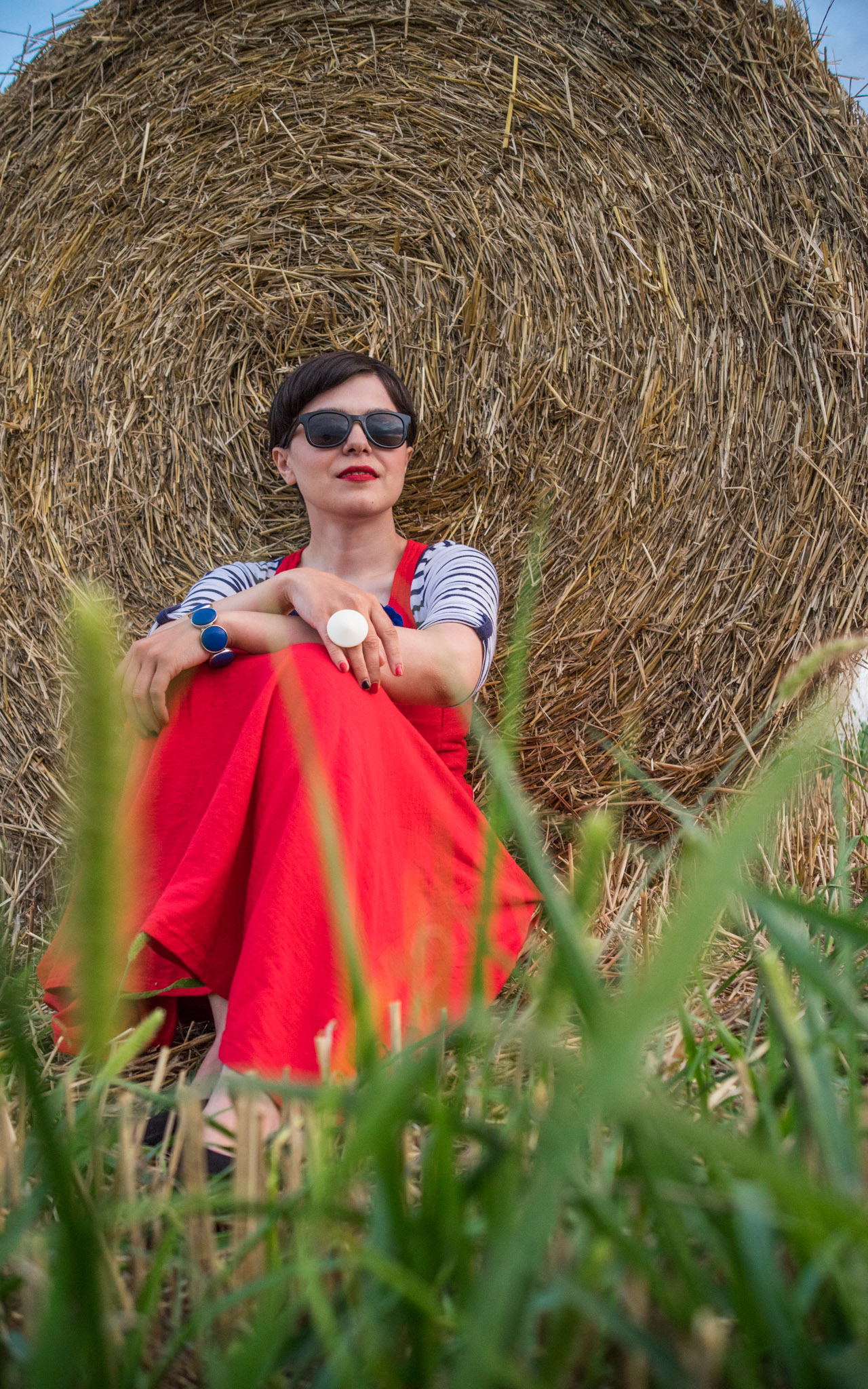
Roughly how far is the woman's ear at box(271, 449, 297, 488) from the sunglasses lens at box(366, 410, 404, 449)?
8.5 inches

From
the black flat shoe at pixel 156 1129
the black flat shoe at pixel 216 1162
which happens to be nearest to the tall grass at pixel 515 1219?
the black flat shoe at pixel 216 1162

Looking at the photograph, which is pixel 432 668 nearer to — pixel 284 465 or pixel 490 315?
pixel 284 465

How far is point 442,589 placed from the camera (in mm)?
1498

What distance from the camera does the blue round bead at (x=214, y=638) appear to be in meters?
1.26

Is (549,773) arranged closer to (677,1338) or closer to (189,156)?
(677,1338)

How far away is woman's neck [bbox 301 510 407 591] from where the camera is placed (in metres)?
1.67

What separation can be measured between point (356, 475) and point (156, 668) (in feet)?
1.84

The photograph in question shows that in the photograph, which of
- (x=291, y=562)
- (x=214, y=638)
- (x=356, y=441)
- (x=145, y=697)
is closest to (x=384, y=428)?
(x=356, y=441)

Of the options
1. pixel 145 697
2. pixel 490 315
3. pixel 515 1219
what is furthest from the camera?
pixel 490 315

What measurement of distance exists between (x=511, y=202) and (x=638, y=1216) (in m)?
1.93

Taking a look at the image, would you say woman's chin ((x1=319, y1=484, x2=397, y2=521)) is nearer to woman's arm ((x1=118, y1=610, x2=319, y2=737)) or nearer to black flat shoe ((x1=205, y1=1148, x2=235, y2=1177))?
woman's arm ((x1=118, y1=610, x2=319, y2=737))

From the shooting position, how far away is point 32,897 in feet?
5.78

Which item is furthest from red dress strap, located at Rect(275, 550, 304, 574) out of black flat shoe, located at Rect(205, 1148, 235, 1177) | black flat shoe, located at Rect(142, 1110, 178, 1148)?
black flat shoe, located at Rect(205, 1148, 235, 1177)

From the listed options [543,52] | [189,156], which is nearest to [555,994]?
[543,52]
